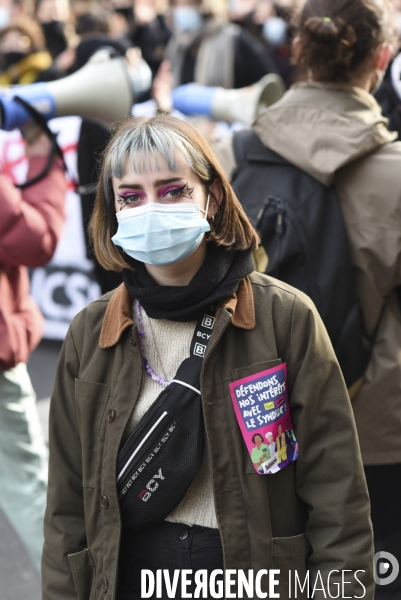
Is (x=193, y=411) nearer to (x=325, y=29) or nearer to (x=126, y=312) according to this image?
(x=126, y=312)

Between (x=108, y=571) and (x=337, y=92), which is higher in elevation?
(x=337, y=92)

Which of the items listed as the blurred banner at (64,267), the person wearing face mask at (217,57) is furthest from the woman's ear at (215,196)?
the person wearing face mask at (217,57)

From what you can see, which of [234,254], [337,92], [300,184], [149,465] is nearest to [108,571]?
[149,465]

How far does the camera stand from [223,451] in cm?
179

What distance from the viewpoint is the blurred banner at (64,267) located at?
5992 mm

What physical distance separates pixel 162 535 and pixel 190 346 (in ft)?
1.43

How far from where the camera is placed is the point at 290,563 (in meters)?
1.80

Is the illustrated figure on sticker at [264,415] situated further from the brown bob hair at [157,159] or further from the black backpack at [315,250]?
the black backpack at [315,250]

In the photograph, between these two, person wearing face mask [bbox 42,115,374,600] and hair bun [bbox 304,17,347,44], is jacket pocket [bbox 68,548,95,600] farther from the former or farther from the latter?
hair bun [bbox 304,17,347,44]

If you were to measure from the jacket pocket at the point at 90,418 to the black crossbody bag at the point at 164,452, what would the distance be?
0.09m

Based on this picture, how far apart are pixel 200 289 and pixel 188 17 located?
5.86m

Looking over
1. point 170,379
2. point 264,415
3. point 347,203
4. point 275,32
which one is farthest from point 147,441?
point 275,32

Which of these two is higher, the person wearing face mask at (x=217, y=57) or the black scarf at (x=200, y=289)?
the black scarf at (x=200, y=289)

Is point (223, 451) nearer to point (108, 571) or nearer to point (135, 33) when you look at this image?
point (108, 571)
